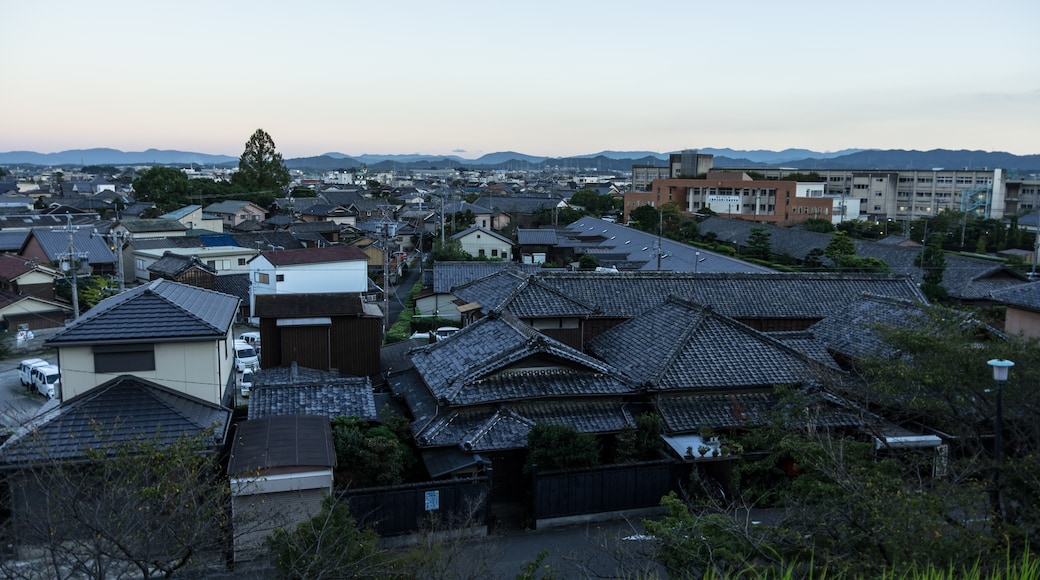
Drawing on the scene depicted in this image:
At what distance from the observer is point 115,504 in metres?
8.52

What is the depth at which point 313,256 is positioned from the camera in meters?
38.4

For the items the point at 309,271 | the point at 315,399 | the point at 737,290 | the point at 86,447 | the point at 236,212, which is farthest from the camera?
the point at 236,212

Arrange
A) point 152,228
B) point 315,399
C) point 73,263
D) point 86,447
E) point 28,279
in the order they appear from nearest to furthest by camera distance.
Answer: point 86,447
point 315,399
point 73,263
point 28,279
point 152,228

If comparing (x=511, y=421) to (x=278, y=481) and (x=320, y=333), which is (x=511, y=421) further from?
(x=320, y=333)

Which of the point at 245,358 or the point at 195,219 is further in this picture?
the point at 195,219

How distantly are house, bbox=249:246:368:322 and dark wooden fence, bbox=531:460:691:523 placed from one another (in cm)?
2518

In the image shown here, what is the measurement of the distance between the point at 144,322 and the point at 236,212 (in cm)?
6569

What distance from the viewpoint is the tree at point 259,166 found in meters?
87.7

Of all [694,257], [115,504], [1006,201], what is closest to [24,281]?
[115,504]

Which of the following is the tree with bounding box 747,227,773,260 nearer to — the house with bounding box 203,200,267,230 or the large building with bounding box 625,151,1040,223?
the large building with bounding box 625,151,1040,223

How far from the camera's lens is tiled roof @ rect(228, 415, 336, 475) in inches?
481

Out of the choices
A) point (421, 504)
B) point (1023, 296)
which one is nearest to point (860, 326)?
point (1023, 296)

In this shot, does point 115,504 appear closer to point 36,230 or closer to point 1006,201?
point 36,230

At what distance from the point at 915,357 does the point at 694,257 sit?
3302 cm
